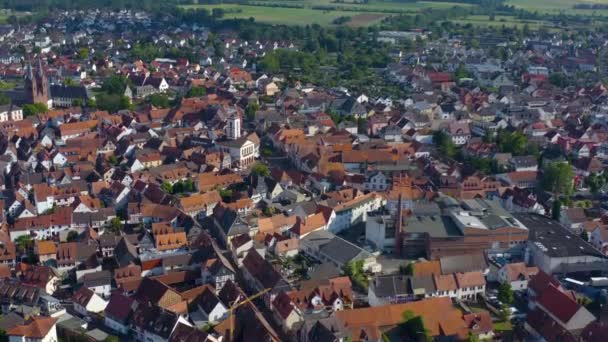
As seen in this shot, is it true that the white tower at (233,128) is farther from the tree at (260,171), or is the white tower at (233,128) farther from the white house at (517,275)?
the white house at (517,275)

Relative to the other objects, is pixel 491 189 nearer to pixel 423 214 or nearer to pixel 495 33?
pixel 423 214

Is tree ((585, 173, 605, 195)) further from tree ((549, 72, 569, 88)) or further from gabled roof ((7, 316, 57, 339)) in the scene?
tree ((549, 72, 569, 88))

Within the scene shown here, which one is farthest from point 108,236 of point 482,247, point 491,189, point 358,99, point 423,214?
point 358,99

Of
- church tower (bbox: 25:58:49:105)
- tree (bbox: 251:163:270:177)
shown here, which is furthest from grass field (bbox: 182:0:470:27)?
tree (bbox: 251:163:270:177)

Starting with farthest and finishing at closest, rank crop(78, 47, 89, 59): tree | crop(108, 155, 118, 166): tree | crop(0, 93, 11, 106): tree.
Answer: crop(78, 47, 89, 59): tree < crop(0, 93, 11, 106): tree < crop(108, 155, 118, 166): tree

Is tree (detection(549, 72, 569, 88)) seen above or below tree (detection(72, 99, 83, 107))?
above

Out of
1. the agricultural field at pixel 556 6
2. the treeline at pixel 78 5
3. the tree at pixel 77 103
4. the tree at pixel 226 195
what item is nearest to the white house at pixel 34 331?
the tree at pixel 226 195
